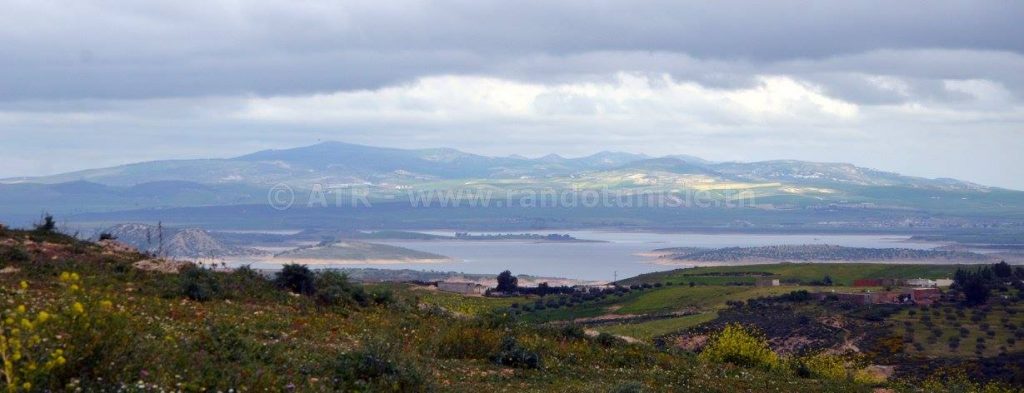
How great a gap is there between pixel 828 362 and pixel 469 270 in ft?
337

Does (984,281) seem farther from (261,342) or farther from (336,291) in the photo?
(261,342)

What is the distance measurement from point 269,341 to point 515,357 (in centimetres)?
423

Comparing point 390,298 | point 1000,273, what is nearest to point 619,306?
point 1000,273

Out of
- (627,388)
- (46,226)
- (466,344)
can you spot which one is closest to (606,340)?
(466,344)

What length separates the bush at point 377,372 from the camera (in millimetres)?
11859

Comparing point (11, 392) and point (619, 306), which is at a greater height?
point (11, 392)

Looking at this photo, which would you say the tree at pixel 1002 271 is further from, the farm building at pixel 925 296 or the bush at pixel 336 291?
the bush at pixel 336 291

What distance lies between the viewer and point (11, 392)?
771 cm

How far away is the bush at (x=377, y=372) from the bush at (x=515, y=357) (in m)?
5.27

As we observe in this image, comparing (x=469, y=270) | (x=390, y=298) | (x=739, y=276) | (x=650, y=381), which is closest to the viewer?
(x=650, y=381)

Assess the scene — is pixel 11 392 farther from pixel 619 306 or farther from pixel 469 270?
pixel 469 270

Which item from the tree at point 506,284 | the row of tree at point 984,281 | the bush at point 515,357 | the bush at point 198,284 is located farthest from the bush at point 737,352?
the tree at point 506,284

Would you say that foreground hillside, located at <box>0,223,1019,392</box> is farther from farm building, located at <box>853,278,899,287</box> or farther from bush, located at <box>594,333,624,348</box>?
farm building, located at <box>853,278,899,287</box>

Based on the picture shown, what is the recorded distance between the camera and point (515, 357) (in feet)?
59.1
